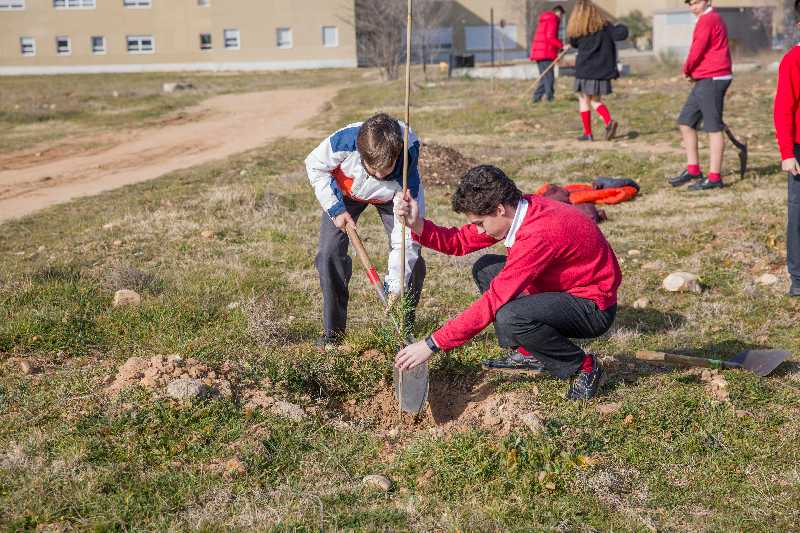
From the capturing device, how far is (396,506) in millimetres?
3340

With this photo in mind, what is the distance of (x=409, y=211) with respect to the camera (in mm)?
4078

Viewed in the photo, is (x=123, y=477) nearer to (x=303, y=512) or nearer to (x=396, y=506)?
(x=303, y=512)

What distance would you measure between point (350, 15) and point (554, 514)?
41.5 meters

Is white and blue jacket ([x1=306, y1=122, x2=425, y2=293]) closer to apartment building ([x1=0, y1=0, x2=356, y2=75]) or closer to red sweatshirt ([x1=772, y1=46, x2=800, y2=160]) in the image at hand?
red sweatshirt ([x1=772, y1=46, x2=800, y2=160])

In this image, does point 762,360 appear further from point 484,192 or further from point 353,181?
point 353,181

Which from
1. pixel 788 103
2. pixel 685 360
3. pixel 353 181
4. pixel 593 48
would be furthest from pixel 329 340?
pixel 593 48

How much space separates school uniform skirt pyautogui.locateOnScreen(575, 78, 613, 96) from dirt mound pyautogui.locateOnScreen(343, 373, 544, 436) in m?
8.38

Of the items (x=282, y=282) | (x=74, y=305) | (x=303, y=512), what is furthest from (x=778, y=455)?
(x=74, y=305)

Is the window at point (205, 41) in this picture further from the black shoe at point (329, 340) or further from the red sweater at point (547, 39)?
the black shoe at point (329, 340)

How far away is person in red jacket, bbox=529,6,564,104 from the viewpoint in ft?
56.0

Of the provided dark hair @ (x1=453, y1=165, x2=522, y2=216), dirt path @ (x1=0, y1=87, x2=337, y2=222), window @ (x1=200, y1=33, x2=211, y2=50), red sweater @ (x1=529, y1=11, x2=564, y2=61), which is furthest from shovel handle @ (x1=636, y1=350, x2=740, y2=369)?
window @ (x1=200, y1=33, x2=211, y2=50)

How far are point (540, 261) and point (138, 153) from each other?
39.0ft

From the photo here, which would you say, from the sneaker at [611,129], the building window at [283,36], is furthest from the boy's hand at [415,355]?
the building window at [283,36]

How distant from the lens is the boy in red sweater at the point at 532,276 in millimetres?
3754
